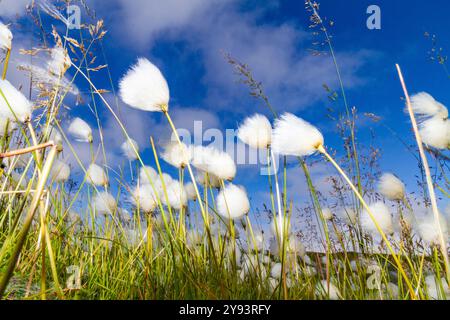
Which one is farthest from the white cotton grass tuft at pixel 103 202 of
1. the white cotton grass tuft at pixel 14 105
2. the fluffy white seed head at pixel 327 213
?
the fluffy white seed head at pixel 327 213

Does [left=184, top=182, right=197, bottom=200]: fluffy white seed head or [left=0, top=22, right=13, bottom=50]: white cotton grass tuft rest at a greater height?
[left=0, top=22, right=13, bottom=50]: white cotton grass tuft

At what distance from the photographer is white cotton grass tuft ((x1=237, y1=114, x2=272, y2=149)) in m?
1.74

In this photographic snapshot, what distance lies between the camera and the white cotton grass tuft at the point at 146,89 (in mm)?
1507

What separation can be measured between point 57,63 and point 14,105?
642 millimetres

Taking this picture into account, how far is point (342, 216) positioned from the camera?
2623mm

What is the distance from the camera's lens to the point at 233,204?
6.33 ft

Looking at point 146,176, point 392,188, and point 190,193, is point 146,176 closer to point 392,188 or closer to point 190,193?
point 190,193

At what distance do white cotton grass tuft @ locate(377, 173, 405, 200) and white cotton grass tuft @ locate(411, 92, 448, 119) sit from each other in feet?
1.61

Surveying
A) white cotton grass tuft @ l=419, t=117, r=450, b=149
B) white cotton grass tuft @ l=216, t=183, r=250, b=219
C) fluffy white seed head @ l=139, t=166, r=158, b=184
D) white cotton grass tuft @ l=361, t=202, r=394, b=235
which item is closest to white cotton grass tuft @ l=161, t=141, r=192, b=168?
white cotton grass tuft @ l=216, t=183, r=250, b=219

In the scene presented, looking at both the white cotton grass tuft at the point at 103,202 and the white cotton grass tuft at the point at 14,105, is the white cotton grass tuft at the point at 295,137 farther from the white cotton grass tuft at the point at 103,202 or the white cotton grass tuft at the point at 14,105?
the white cotton grass tuft at the point at 103,202

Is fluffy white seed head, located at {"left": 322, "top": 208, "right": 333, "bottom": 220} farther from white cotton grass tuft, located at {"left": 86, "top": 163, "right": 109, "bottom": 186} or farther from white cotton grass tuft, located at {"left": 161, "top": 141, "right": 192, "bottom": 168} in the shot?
white cotton grass tuft, located at {"left": 86, "top": 163, "right": 109, "bottom": 186}
